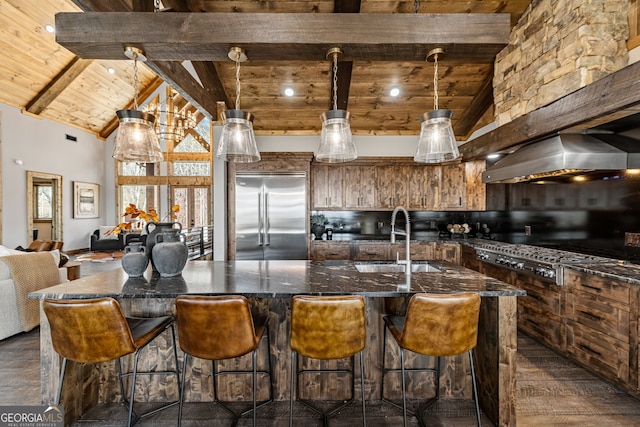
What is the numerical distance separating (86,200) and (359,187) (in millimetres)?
8762

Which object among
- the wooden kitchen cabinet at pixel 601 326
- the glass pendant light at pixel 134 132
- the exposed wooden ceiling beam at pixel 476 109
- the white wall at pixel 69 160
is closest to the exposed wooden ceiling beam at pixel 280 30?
the glass pendant light at pixel 134 132

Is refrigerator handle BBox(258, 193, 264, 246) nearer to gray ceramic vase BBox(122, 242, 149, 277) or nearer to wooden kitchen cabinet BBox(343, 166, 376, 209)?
wooden kitchen cabinet BBox(343, 166, 376, 209)

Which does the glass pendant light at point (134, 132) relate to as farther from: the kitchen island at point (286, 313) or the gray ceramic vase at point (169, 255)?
the kitchen island at point (286, 313)

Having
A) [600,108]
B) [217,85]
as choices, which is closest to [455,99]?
[600,108]

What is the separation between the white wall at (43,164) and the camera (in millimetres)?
6945

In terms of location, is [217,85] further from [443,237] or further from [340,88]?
[443,237]

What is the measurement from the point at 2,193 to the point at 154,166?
392 centimetres

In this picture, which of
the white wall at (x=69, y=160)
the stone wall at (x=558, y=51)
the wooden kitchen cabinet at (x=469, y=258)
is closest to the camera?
the stone wall at (x=558, y=51)

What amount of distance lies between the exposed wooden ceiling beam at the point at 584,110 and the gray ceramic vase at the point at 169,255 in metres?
3.48

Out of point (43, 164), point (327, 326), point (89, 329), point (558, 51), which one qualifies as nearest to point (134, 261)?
point (89, 329)

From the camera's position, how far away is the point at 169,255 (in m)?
2.28

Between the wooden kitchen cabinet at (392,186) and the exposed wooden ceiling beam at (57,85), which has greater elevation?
the exposed wooden ceiling beam at (57,85)

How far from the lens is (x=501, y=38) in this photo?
1892mm

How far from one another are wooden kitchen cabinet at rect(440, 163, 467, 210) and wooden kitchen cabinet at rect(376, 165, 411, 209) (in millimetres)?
614
